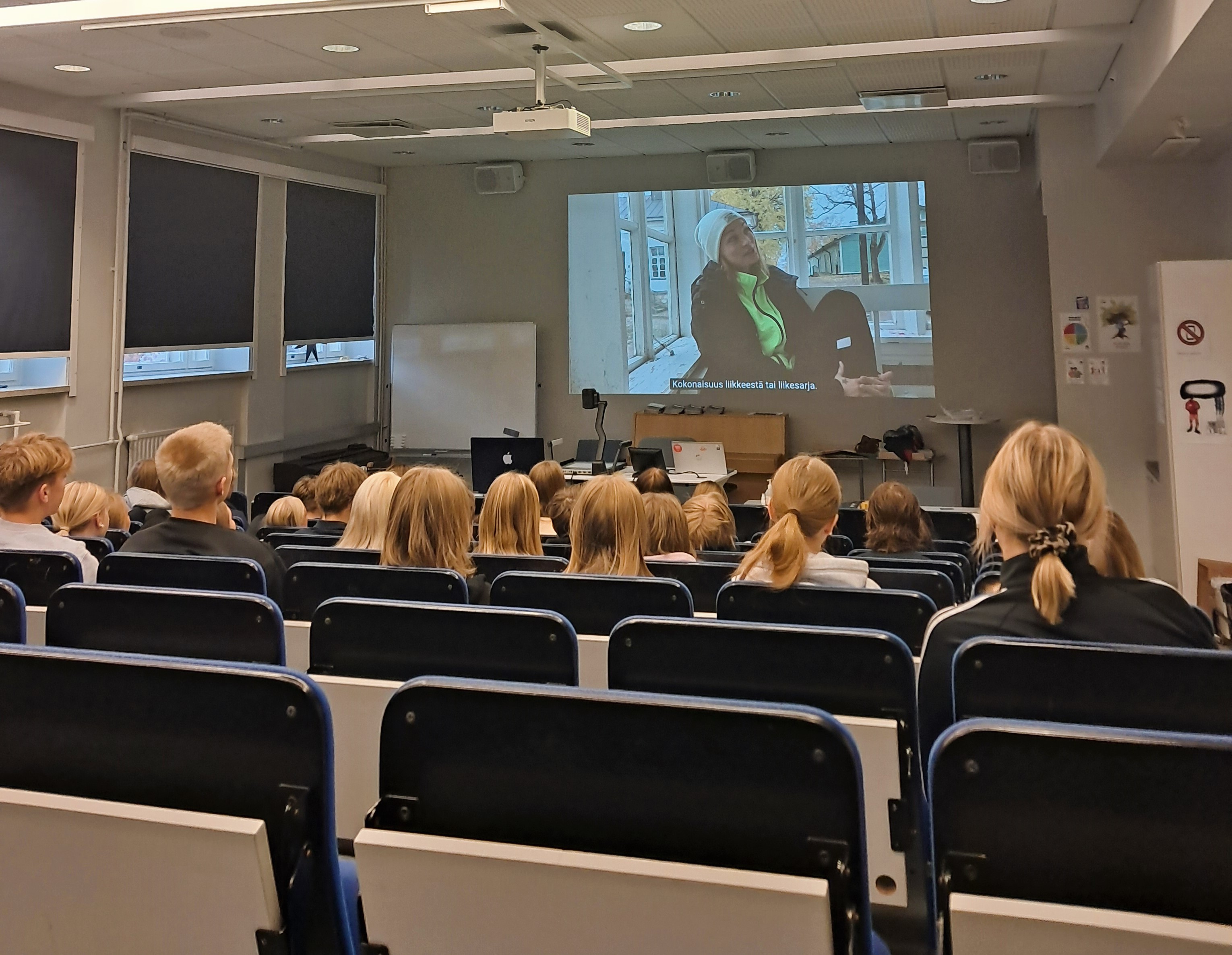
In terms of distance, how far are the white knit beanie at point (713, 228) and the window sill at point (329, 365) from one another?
12.3 feet

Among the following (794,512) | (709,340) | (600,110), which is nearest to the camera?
(794,512)

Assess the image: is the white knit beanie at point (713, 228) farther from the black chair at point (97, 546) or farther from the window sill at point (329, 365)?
the black chair at point (97, 546)

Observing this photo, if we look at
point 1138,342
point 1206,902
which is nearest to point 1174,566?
point 1138,342

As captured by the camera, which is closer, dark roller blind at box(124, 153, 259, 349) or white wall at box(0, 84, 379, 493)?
white wall at box(0, 84, 379, 493)

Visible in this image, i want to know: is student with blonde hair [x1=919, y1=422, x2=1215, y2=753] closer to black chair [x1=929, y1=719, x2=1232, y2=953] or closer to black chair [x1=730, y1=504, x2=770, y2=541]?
black chair [x1=929, y1=719, x2=1232, y2=953]

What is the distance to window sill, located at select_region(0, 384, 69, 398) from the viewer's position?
21.4ft

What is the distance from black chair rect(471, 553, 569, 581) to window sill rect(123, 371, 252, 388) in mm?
5406

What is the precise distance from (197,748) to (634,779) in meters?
0.59

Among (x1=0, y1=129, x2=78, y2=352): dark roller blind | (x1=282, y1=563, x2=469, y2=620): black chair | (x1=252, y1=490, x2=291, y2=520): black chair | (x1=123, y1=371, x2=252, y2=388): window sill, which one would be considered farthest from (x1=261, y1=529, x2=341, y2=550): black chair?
(x1=123, y1=371, x2=252, y2=388): window sill

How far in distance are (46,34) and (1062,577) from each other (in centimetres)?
599

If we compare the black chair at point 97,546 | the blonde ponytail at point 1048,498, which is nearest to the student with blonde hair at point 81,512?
the black chair at point 97,546

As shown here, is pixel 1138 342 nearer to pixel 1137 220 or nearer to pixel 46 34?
pixel 1137 220

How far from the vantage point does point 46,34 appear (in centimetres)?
549

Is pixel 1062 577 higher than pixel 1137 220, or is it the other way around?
pixel 1137 220
